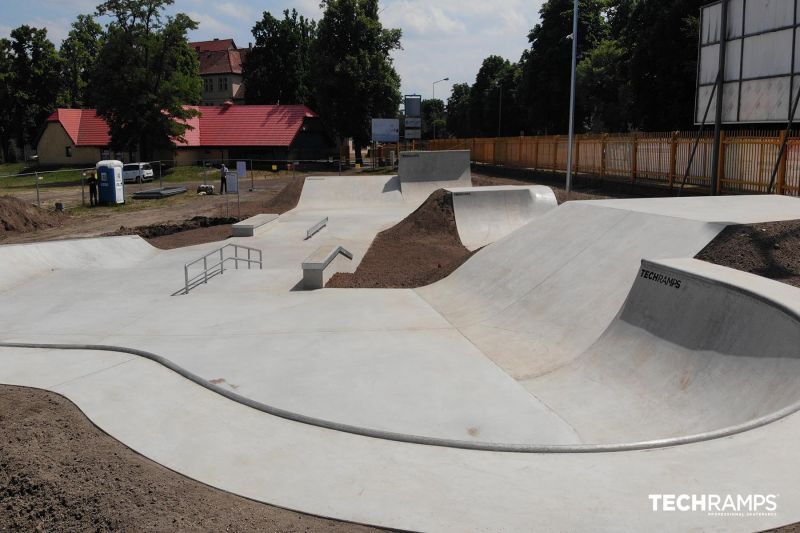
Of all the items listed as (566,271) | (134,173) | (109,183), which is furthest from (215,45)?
(566,271)

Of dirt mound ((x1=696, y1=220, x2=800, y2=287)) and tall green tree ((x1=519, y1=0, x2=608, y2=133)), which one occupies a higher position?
tall green tree ((x1=519, y1=0, x2=608, y2=133))

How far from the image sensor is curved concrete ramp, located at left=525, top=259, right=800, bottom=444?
625cm

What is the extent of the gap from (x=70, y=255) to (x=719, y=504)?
15.5 meters

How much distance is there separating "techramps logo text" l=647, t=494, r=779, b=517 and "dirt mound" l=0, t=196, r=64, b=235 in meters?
24.1

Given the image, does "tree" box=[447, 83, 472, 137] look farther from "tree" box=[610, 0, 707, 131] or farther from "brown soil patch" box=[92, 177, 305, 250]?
"brown soil patch" box=[92, 177, 305, 250]

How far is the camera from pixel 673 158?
23.8m

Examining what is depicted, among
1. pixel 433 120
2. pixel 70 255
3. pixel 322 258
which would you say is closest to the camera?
pixel 322 258

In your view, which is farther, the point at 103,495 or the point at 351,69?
the point at 351,69

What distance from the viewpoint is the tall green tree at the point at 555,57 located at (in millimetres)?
54781

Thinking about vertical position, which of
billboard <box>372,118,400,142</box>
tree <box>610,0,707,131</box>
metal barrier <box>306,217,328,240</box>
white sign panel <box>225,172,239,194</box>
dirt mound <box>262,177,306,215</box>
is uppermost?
tree <box>610,0,707,131</box>

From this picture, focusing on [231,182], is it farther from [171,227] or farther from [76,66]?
[76,66]

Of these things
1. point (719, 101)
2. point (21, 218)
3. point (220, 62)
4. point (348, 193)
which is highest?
point (220, 62)

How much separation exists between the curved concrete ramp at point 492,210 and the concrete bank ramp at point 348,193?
30.3 ft

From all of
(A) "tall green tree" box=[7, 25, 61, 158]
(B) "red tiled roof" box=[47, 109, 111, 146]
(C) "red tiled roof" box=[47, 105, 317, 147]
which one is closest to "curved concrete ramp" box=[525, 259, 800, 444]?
(C) "red tiled roof" box=[47, 105, 317, 147]
